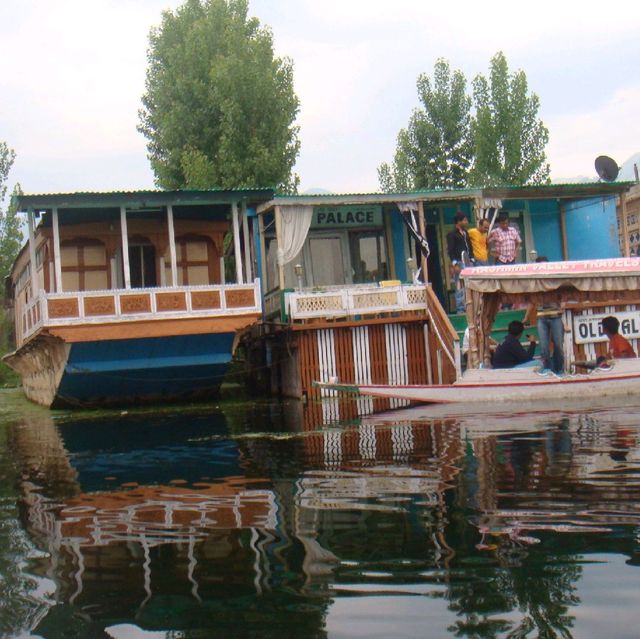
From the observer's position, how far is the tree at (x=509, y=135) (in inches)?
1389

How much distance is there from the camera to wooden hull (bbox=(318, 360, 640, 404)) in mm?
15750

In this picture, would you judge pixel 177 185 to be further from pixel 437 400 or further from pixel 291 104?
pixel 437 400

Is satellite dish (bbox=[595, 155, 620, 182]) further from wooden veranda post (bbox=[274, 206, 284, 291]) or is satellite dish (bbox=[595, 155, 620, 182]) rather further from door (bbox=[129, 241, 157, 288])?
door (bbox=[129, 241, 157, 288])

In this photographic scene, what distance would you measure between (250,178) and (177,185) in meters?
3.17

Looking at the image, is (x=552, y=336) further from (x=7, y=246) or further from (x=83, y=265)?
(x=7, y=246)

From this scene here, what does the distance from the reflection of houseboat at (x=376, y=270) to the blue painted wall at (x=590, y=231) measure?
29 millimetres

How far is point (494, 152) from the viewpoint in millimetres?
35312

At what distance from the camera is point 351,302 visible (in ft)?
67.4

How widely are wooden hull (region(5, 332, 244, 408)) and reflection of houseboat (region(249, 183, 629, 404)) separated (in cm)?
190

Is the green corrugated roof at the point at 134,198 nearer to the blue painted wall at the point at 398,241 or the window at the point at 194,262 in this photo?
the window at the point at 194,262

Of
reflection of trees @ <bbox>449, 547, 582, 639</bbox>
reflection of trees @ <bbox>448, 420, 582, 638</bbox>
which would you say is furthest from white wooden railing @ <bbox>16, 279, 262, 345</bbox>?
reflection of trees @ <bbox>449, 547, 582, 639</bbox>

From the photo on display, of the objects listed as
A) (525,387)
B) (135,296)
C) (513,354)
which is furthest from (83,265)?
(525,387)

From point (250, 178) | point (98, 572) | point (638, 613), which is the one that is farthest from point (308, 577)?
point (250, 178)

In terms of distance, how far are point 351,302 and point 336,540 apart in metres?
15.0
